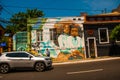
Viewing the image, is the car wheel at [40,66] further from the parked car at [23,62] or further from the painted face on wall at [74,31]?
the painted face on wall at [74,31]

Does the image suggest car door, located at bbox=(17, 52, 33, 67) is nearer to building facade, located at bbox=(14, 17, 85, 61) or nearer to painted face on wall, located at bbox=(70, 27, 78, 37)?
building facade, located at bbox=(14, 17, 85, 61)

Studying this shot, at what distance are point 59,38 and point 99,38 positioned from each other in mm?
5531

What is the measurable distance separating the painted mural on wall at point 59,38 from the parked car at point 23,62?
40.4ft

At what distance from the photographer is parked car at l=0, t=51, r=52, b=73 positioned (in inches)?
781

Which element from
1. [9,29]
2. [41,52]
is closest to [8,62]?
[41,52]

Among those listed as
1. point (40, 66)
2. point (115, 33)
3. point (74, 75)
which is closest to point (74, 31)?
point (115, 33)

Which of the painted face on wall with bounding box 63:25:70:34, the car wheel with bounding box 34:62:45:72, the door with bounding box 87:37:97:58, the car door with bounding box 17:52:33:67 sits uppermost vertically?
the painted face on wall with bounding box 63:25:70:34

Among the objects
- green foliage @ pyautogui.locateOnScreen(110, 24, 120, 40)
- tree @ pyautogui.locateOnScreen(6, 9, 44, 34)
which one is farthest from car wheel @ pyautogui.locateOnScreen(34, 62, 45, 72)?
tree @ pyautogui.locateOnScreen(6, 9, 44, 34)

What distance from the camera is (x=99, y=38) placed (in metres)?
33.2

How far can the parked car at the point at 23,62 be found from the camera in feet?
65.1

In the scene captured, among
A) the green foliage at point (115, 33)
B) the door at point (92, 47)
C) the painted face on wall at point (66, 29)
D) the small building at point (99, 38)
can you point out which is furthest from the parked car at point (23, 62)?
the small building at point (99, 38)

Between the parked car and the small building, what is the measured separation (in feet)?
45.6

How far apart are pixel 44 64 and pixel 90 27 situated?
49.1 feet

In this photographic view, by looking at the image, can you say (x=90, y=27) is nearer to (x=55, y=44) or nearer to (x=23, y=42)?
(x=55, y=44)
